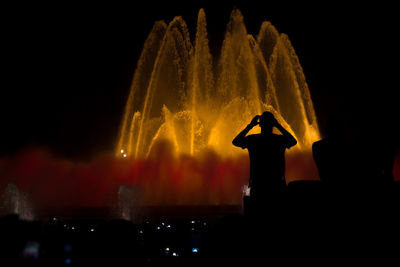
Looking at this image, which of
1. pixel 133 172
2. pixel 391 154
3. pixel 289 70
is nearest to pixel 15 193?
pixel 133 172

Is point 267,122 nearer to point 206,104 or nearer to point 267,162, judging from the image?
point 267,162

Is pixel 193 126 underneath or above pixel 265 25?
underneath

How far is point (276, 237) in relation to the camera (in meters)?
3.92

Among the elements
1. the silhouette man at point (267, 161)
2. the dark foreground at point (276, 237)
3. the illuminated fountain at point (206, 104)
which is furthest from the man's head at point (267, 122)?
the illuminated fountain at point (206, 104)

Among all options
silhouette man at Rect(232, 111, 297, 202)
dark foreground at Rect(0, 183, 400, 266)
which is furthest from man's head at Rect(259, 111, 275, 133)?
dark foreground at Rect(0, 183, 400, 266)

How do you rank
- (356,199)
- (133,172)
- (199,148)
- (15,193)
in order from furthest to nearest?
(199,148) → (133,172) → (15,193) → (356,199)

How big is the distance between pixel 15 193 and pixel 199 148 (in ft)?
30.6

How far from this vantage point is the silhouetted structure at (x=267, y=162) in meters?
4.52

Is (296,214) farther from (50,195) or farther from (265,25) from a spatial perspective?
(265,25)

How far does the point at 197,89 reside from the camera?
20.2 m

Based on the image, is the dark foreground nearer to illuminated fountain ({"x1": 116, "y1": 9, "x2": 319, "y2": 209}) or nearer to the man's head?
the man's head

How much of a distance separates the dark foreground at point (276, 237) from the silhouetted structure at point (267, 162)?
12.4 inches

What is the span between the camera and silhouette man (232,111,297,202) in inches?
179

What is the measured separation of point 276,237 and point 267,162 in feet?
3.85
